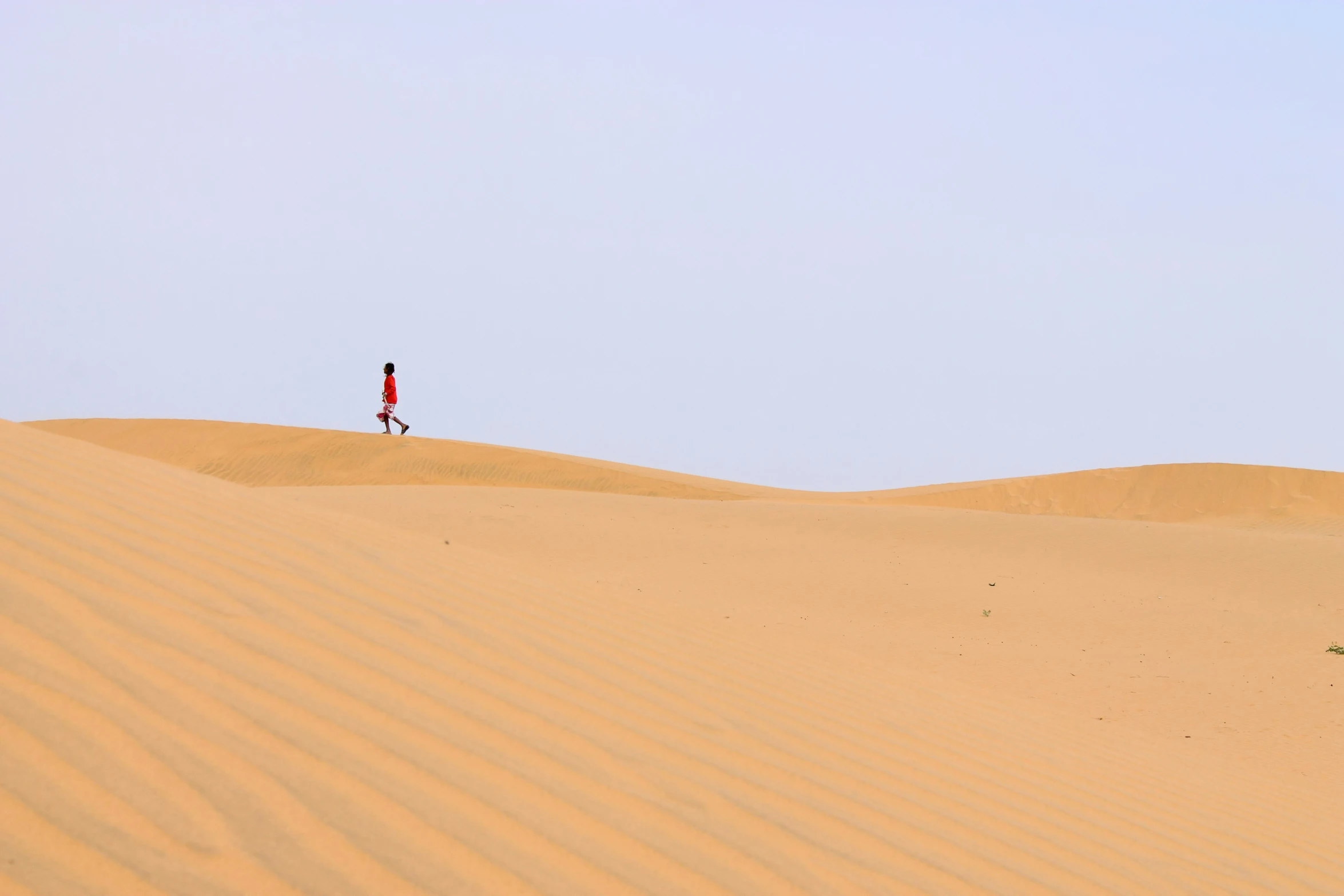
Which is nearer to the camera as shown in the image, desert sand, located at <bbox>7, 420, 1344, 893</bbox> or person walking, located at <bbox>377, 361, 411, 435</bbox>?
desert sand, located at <bbox>7, 420, 1344, 893</bbox>

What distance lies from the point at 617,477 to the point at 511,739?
22.4m

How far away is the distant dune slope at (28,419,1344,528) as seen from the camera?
24.2m

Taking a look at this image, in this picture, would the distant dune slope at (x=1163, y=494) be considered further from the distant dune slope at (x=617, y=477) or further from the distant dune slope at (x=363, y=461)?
the distant dune slope at (x=363, y=461)

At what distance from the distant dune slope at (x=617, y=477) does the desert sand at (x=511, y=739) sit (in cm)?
1502

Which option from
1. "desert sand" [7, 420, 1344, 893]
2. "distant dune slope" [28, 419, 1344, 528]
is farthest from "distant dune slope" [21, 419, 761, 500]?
"desert sand" [7, 420, 1344, 893]

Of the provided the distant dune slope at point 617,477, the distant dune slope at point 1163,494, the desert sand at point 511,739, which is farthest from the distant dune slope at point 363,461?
the desert sand at point 511,739

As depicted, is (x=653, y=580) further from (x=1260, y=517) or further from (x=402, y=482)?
(x=1260, y=517)

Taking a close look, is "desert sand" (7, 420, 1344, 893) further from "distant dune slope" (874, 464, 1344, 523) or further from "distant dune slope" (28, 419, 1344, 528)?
"distant dune slope" (874, 464, 1344, 523)

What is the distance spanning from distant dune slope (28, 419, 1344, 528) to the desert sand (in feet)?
49.3

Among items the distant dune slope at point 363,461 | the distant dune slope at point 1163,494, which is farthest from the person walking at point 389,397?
the distant dune slope at point 1163,494

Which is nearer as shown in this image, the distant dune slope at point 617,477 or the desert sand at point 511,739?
the desert sand at point 511,739

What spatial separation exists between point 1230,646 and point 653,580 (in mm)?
5328

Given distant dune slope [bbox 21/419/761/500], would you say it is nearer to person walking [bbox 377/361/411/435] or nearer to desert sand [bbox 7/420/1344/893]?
person walking [bbox 377/361/411/435]

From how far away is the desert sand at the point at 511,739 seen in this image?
229cm
